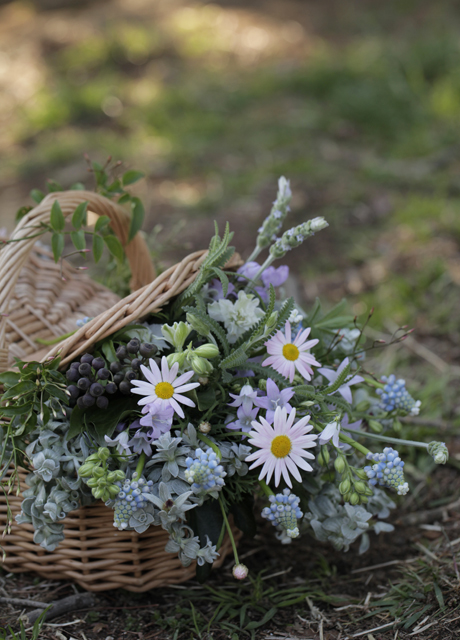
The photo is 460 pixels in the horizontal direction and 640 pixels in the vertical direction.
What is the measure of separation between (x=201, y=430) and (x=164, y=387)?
130 mm

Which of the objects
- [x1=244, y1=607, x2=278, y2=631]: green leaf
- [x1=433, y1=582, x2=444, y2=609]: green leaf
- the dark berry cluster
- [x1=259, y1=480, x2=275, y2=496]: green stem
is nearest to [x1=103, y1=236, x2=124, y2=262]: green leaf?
the dark berry cluster

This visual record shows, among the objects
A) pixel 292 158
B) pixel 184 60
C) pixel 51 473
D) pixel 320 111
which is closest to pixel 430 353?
pixel 51 473

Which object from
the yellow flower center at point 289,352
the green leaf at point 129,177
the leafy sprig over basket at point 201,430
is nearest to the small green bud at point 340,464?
the leafy sprig over basket at point 201,430

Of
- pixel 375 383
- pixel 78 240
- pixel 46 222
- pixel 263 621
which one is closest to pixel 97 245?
pixel 78 240

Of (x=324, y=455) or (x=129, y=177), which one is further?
(x=129, y=177)

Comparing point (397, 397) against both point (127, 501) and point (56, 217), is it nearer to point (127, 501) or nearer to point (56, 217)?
point (127, 501)

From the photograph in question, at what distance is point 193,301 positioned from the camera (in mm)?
1314

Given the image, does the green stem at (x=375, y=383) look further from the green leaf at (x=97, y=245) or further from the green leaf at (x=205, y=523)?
the green leaf at (x=97, y=245)

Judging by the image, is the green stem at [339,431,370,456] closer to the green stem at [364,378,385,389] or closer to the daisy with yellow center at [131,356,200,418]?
the green stem at [364,378,385,389]

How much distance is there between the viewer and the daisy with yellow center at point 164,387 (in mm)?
1095

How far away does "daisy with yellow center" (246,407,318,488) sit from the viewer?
43.0 inches

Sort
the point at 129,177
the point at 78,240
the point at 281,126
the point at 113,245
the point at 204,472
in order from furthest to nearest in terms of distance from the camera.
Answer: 1. the point at 281,126
2. the point at 129,177
3. the point at 113,245
4. the point at 78,240
5. the point at 204,472

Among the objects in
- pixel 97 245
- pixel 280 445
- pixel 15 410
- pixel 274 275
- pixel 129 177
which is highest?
pixel 129 177

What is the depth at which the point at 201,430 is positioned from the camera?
3.84ft
